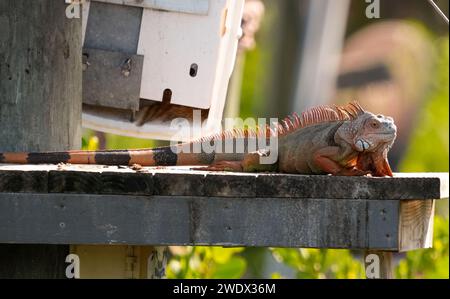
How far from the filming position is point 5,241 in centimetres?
578

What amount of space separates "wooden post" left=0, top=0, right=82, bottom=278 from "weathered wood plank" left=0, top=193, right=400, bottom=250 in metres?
0.70

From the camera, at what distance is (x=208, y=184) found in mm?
5848

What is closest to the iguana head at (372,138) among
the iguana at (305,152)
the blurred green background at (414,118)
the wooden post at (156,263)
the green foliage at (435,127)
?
the iguana at (305,152)

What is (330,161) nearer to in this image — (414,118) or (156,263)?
(156,263)

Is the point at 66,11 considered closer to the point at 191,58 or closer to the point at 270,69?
the point at 191,58

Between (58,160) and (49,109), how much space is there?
449 millimetres

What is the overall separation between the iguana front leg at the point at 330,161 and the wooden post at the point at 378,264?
0.48m

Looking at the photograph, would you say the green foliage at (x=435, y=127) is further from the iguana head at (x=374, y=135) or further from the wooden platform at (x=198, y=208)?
the wooden platform at (x=198, y=208)

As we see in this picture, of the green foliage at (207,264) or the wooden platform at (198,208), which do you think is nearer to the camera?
the wooden platform at (198,208)

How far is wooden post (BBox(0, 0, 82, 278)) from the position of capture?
6.66 metres

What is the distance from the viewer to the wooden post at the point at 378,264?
21.5 ft

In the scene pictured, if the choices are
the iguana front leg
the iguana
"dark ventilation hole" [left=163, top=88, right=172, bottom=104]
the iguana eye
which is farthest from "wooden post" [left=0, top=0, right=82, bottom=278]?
the iguana eye

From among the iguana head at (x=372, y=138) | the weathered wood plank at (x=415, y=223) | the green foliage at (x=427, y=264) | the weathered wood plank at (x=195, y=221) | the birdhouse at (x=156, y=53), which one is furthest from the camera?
the green foliage at (x=427, y=264)

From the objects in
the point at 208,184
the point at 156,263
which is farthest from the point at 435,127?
the point at 208,184
